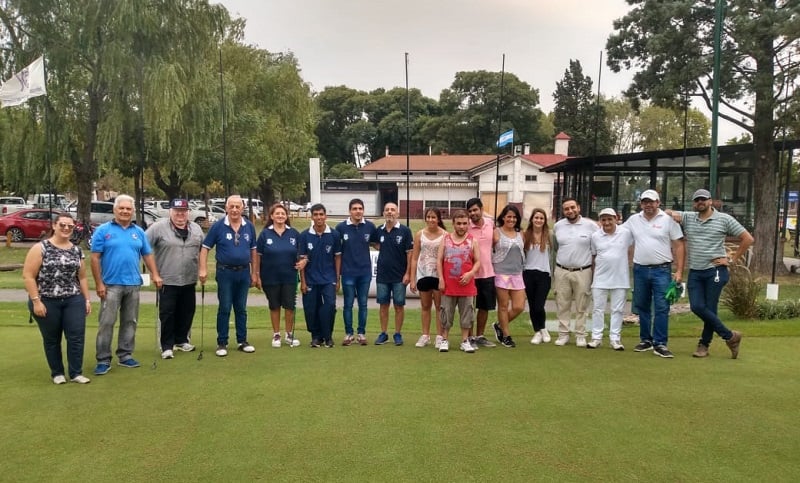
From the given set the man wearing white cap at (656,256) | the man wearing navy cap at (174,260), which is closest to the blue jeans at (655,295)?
the man wearing white cap at (656,256)

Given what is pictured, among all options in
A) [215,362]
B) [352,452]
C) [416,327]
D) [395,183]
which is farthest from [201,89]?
[395,183]

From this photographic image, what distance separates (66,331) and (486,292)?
4233 millimetres

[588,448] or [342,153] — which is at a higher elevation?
[342,153]

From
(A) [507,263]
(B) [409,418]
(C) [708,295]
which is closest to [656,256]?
(C) [708,295]

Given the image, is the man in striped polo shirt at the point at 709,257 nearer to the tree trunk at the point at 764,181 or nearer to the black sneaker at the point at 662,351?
the black sneaker at the point at 662,351

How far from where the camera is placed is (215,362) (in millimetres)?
6074

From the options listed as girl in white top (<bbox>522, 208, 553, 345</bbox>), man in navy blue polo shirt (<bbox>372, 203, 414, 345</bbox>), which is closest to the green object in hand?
girl in white top (<bbox>522, 208, 553, 345</bbox>)

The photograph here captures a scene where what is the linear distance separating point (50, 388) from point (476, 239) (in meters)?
4.30

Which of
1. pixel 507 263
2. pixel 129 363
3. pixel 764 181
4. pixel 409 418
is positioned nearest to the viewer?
pixel 409 418

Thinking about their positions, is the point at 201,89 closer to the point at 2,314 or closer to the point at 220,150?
the point at 220,150

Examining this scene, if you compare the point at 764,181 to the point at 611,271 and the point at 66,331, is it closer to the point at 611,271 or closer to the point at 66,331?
the point at 611,271

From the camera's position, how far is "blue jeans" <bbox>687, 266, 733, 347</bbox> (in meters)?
6.22

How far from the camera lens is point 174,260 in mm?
6250

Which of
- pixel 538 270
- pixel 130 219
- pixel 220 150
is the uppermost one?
pixel 220 150
